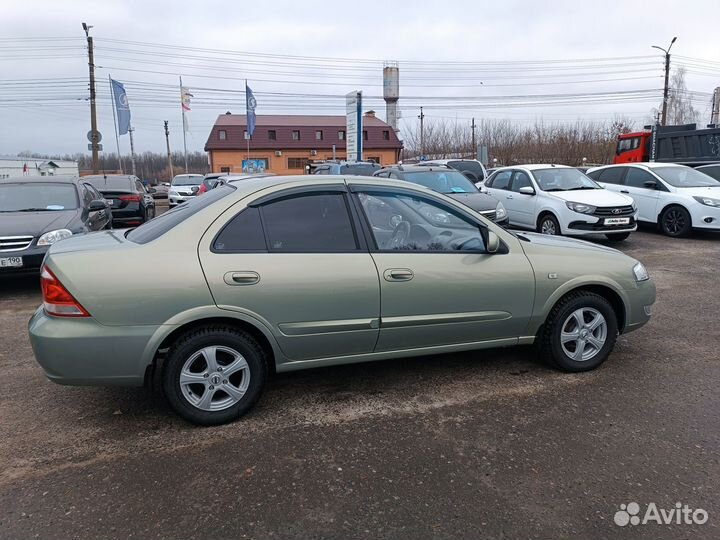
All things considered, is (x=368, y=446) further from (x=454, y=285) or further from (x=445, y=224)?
(x=445, y=224)

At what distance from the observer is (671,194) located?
11.4 m

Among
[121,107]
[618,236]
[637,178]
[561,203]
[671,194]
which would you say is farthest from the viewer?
[121,107]

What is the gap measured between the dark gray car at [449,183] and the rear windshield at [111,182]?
248 inches

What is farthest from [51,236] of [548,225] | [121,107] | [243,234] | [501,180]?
[121,107]

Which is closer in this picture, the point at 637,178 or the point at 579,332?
the point at 579,332

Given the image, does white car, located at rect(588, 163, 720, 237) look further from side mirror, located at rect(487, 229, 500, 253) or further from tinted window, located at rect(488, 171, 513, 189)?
side mirror, located at rect(487, 229, 500, 253)

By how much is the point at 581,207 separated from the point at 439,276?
747cm

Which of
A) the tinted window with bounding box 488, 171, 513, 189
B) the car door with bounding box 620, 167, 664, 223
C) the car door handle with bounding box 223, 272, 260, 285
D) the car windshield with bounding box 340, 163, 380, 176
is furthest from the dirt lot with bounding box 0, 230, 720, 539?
the car windshield with bounding box 340, 163, 380, 176

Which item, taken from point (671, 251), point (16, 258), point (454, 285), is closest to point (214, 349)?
point (454, 285)

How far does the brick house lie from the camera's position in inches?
2050

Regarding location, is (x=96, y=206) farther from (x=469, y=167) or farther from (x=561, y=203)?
(x=469, y=167)

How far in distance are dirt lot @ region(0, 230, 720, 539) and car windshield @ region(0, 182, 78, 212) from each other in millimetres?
3775

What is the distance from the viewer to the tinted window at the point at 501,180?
12.2 meters

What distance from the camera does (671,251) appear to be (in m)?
9.91
